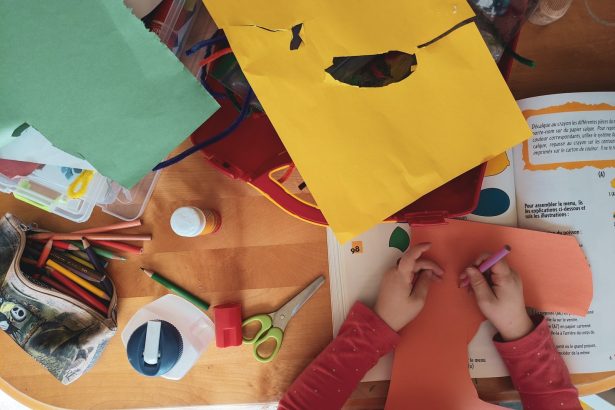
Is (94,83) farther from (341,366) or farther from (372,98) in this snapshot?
(341,366)

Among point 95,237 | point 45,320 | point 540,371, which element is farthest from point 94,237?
point 540,371

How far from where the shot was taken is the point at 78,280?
1.77 feet

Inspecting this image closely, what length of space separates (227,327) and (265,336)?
0.17 ft

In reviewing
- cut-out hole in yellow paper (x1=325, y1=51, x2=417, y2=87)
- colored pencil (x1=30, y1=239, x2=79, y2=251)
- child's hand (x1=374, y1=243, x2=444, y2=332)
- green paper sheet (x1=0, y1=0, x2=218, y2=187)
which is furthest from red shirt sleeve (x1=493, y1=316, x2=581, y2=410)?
colored pencil (x1=30, y1=239, x2=79, y2=251)

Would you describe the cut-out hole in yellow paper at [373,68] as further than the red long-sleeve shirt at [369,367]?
No

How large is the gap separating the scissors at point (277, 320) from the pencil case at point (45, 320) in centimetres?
19

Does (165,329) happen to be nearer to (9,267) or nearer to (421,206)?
(9,267)

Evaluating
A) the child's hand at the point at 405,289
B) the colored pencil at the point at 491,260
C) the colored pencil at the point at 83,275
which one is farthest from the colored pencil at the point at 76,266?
the colored pencil at the point at 491,260

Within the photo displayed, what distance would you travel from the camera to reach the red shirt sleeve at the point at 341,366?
0.53m

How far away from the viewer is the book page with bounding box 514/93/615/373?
1.76 feet

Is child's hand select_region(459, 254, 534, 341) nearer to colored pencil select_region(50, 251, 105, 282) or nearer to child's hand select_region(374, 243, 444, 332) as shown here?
child's hand select_region(374, 243, 444, 332)

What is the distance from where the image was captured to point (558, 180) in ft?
1.80

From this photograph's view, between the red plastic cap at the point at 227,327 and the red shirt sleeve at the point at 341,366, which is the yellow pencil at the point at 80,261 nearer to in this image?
the red plastic cap at the point at 227,327

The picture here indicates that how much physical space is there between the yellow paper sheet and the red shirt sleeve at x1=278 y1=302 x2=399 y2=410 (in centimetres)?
22
